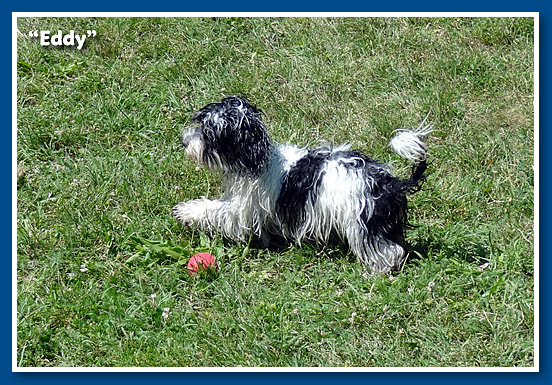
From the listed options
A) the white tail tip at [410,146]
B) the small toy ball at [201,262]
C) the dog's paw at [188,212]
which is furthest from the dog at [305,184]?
the small toy ball at [201,262]

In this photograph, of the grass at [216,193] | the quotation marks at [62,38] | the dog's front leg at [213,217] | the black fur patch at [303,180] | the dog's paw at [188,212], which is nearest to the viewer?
the grass at [216,193]

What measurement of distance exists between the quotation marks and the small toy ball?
311cm

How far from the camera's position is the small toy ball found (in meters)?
4.80

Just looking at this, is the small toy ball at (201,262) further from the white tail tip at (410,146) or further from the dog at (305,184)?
the white tail tip at (410,146)

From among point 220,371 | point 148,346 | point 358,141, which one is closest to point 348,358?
point 220,371

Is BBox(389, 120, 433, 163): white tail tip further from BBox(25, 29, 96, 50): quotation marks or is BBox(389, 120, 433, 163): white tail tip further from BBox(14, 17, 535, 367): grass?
BBox(25, 29, 96, 50): quotation marks

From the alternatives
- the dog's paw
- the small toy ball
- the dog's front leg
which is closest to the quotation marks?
the dog's paw

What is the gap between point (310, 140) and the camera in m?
6.25

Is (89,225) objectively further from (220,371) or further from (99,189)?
(220,371)

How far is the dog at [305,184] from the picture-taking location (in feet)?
15.1

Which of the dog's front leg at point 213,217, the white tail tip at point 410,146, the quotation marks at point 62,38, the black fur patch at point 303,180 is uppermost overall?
the quotation marks at point 62,38

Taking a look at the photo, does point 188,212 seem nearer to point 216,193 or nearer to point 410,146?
point 216,193

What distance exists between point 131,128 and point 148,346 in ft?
8.29

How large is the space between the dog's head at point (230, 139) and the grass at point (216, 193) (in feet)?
2.17
